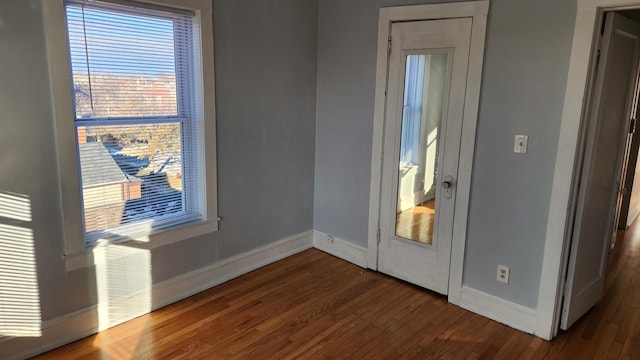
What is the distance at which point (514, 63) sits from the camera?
2742 mm

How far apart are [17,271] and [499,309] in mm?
2959

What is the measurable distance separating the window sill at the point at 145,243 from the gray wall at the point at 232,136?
49mm

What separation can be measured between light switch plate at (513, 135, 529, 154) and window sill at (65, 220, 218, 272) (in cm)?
216

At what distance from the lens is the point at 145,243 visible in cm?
296

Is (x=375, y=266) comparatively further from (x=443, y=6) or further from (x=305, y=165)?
(x=443, y=6)

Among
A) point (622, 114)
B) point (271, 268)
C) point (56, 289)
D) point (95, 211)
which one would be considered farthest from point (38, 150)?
point (622, 114)

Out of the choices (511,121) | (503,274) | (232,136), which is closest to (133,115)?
(232,136)

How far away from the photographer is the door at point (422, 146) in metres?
3.05

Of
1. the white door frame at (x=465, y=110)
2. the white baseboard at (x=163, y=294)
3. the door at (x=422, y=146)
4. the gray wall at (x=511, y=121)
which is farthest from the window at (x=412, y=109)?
the white baseboard at (x=163, y=294)

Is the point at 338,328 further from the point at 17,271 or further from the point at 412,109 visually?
the point at 17,271

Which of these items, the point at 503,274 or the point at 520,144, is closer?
the point at 520,144

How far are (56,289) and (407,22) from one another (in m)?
2.90

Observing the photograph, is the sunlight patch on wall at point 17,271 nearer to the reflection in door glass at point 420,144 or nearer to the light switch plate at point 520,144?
the reflection in door glass at point 420,144

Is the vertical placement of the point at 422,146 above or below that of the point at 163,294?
above
